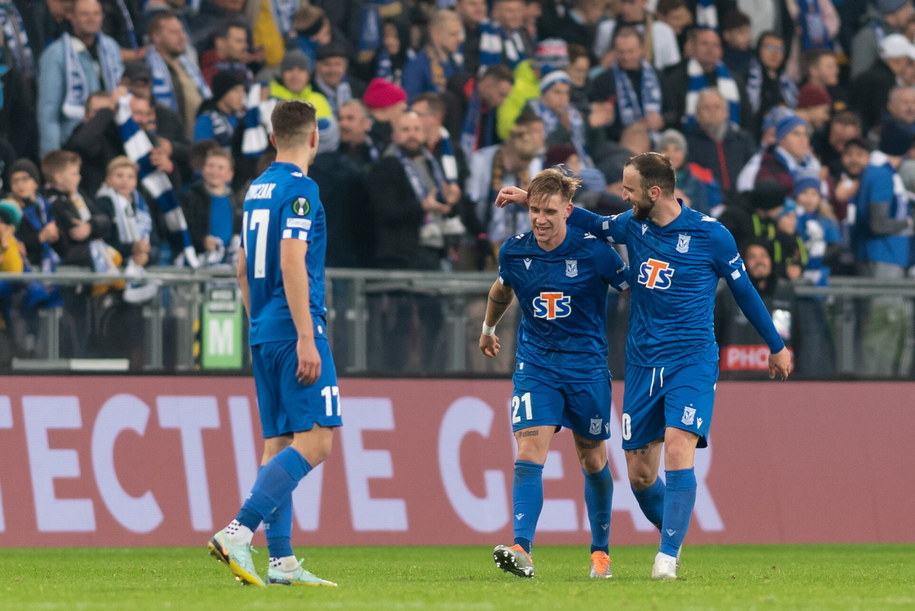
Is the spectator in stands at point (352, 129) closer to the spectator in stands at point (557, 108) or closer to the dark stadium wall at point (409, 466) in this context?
the spectator in stands at point (557, 108)

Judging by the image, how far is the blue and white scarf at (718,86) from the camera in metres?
20.1

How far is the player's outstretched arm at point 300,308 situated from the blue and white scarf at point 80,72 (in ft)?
25.8

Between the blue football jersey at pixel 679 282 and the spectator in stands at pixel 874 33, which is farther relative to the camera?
the spectator in stands at pixel 874 33

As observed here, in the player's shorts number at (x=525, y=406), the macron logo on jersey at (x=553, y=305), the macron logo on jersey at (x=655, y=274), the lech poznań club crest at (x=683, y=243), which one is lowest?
the player's shorts number at (x=525, y=406)

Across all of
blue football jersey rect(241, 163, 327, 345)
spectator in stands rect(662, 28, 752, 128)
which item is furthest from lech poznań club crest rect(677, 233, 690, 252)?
spectator in stands rect(662, 28, 752, 128)

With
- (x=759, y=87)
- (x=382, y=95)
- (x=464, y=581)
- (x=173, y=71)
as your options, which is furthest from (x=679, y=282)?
(x=759, y=87)

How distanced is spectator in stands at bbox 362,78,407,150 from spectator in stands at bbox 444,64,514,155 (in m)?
1.14

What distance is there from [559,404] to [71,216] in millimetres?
6031

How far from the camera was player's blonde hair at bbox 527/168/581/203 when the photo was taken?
32.8 feet

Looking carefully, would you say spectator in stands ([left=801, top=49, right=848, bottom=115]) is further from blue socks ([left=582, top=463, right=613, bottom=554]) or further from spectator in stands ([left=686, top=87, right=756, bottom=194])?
blue socks ([left=582, top=463, right=613, bottom=554])

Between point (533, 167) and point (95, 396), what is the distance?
526 centimetres

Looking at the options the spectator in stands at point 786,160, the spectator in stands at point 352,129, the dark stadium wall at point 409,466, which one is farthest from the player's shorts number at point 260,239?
the spectator in stands at point 786,160

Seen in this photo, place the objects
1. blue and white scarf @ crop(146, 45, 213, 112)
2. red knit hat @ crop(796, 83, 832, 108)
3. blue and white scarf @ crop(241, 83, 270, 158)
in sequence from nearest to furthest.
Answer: blue and white scarf @ crop(241, 83, 270, 158) → blue and white scarf @ crop(146, 45, 213, 112) → red knit hat @ crop(796, 83, 832, 108)

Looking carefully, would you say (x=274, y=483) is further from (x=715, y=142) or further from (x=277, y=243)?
(x=715, y=142)
